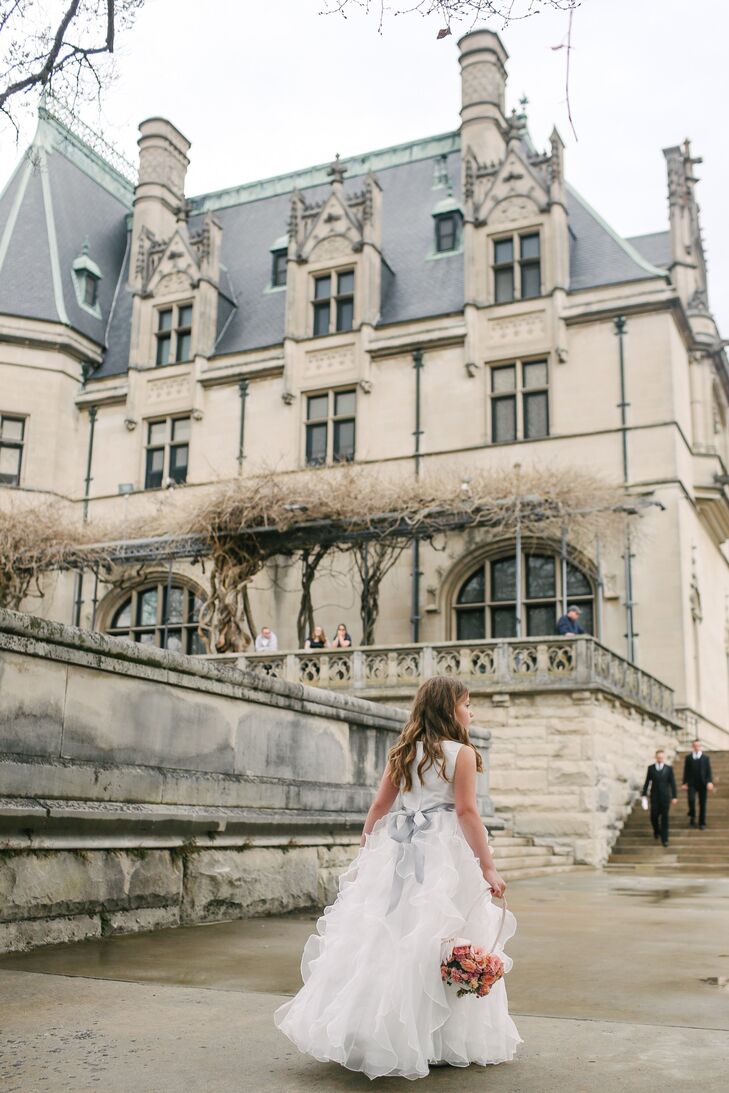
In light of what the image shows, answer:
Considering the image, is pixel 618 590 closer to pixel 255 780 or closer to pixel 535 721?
pixel 535 721

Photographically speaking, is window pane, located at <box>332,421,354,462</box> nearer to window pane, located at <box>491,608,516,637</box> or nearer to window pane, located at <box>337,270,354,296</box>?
window pane, located at <box>337,270,354,296</box>

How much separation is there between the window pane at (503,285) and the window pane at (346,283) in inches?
139

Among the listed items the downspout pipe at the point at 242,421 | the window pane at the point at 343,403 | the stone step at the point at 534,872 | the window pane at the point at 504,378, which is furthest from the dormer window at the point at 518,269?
the stone step at the point at 534,872

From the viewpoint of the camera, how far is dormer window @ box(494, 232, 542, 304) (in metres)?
24.0

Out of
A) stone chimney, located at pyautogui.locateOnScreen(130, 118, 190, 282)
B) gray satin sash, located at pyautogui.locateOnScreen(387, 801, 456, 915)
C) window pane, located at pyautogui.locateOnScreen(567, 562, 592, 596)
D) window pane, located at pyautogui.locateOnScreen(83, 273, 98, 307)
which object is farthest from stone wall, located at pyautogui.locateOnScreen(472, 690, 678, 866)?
stone chimney, located at pyautogui.locateOnScreen(130, 118, 190, 282)

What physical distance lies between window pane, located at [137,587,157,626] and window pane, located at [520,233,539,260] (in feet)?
38.1

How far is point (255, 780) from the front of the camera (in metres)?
7.94

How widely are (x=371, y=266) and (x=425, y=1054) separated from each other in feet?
77.1

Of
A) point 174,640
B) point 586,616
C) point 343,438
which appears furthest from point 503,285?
point 174,640

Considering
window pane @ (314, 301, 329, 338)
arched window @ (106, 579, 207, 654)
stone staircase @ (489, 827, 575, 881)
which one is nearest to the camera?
stone staircase @ (489, 827, 575, 881)

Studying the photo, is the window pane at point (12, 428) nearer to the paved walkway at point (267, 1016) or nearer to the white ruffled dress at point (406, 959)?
the paved walkway at point (267, 1016)

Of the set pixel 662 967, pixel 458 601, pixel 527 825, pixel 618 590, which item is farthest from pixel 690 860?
pixel 662 967

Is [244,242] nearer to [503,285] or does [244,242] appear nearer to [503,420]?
[503,285]

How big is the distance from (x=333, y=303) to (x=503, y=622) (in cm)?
872
